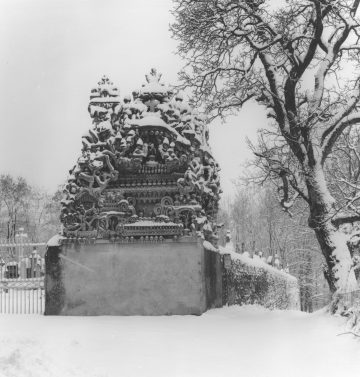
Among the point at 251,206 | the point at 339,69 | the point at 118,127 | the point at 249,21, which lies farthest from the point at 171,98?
the point at 251,206

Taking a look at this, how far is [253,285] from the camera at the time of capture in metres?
26.4

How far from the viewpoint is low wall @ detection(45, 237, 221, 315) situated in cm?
1717

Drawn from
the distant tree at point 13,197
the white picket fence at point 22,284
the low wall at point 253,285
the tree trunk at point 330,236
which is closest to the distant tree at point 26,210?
the distant tree at point 13,197

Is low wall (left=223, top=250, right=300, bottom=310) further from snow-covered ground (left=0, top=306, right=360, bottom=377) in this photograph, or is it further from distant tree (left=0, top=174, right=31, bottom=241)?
distant tree (left=0, top=174, right=31, bottom=241)

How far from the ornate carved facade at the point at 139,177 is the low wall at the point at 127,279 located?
41 cm

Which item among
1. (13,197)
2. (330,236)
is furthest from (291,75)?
(13,197)

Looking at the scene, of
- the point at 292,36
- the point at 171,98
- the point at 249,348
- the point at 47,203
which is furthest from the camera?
the point at 47,203

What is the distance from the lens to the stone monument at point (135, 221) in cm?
1728

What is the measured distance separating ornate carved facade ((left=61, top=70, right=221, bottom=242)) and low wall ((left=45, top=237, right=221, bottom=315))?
1.35 feet

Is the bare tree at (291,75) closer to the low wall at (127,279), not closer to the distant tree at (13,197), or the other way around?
the low wall at (127,279)

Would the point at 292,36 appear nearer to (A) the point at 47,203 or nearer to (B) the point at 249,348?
(B) the point at 249,348

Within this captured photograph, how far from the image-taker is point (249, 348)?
1190cm

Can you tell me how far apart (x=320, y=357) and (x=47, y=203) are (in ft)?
186

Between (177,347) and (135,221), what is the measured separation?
236 inches
